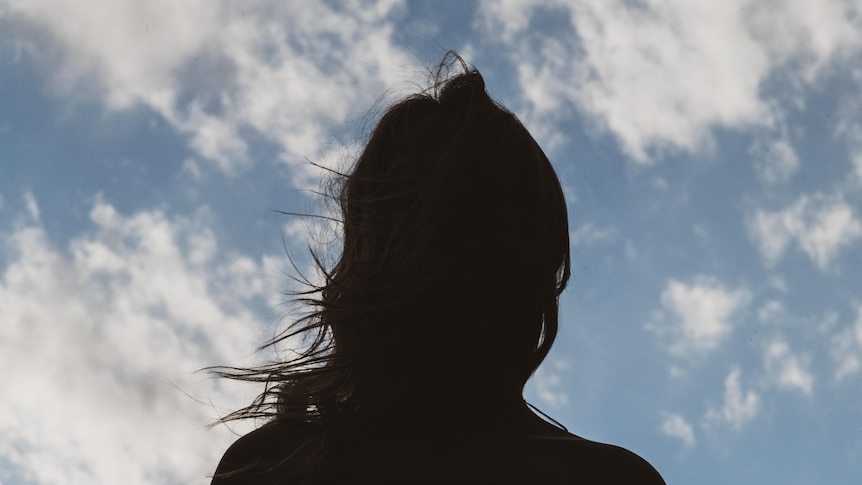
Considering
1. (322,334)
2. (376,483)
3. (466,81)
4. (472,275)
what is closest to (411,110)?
(466,81)

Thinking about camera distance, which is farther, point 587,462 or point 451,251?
point 451,251

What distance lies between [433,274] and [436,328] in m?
0.25

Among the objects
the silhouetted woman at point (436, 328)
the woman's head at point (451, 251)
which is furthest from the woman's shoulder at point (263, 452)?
the woman's head at point (451, 251)

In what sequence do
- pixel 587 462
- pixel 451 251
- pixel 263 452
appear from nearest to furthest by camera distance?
pixel 587 462 → pixel 263 452 → pixel 451 251

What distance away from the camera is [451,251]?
12.5 ft

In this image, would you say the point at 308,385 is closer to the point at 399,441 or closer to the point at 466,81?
the point at 399,441

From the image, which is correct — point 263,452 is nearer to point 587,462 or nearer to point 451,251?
point 451,251

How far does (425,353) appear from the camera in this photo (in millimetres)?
3631

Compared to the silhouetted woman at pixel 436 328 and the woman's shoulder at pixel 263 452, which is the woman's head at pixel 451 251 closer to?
the silhouetted woman at pixel 436 328

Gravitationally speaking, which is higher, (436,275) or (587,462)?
(436,275)

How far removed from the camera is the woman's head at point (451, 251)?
3662mm

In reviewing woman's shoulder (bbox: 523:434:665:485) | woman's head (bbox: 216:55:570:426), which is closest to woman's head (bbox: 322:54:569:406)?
woman's head (bbox: 216:55:570:426)

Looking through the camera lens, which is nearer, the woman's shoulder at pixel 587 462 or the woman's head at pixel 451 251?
the woman's shoulder at pixel 587 462

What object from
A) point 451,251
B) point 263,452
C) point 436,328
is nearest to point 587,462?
point 436,328
